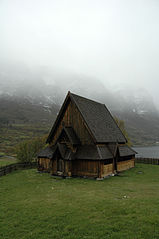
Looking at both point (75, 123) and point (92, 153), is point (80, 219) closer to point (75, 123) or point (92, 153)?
point (92, 153)

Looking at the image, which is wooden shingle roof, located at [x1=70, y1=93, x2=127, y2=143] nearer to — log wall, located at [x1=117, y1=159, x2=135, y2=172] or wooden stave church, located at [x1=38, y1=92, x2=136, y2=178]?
wooden stave church, located at [x1=38, y1=92, x2=136, y2=178]

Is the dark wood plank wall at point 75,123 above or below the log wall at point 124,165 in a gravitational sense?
above

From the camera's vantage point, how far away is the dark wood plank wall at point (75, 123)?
2575 cm

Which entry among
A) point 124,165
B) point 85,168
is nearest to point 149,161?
point 124,165

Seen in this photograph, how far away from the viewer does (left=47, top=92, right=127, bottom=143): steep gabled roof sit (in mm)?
26047

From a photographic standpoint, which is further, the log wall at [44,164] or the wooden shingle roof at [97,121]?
the log wall at [44,164]

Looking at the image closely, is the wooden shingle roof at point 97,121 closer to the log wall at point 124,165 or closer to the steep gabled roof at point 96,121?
the steep gabled roof at point 96,121

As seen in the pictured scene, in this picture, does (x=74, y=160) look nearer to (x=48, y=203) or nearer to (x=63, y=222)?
(x=48, y=203)

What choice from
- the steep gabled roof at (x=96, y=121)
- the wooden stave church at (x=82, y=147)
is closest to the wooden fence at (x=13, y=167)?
the wooden stave church at (x=82, y=147)

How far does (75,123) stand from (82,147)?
394 cm

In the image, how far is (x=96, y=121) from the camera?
94.6 feet

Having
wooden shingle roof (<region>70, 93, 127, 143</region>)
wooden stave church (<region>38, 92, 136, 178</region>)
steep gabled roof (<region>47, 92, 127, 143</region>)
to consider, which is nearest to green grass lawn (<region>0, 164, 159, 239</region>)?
wooden stave church (<region>38, 92, 136, 178</region>)

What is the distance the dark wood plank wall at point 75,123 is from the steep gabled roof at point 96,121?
0.69 meters

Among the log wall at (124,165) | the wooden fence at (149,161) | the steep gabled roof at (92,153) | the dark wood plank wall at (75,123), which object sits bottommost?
the wooden fence at (149,161)
